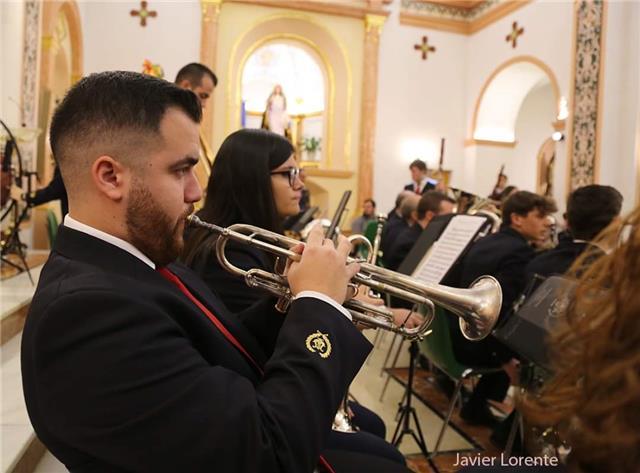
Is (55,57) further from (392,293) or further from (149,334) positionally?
(149,334)

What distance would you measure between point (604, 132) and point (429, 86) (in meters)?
4.77

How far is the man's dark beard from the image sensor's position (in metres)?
1.12

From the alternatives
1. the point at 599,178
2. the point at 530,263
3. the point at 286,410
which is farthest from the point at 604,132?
the point at 286,410

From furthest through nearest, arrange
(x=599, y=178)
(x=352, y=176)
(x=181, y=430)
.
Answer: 1. (x=352, y=176)
2. (x=599, y=178)
3. (x=181, y=430)

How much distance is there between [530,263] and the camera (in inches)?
119

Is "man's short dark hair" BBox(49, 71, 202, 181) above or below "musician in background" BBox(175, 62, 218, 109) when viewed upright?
below

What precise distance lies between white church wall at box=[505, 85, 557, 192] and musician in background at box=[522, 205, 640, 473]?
14.6 m

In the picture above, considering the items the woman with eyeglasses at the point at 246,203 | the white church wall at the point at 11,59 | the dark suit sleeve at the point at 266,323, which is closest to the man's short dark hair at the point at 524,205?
the woman with eyeglasses at the point at 246,203

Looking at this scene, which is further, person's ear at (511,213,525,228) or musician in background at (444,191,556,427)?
person's ear at (511,213,525,228)

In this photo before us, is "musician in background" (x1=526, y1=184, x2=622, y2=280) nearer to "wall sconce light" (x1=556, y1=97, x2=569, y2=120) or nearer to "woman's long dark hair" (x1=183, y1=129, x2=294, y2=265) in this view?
"woman's long dark hair" (x1=183, y1=129, x2=294, y2=265)

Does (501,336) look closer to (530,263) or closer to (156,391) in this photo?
(530,263)

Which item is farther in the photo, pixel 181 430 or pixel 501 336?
pixel 501 336

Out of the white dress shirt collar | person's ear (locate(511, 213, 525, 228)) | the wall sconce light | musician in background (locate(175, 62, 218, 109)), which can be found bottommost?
the white dress shirt collar

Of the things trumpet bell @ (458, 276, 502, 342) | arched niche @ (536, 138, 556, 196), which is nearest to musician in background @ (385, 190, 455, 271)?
trumpet bell @ (458, 276, 502, 342)
